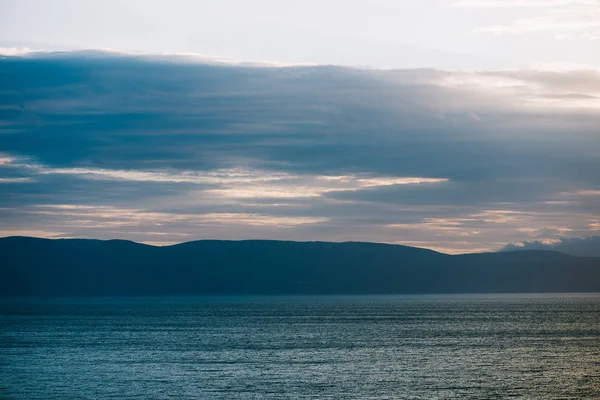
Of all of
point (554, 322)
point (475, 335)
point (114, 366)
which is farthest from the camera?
point (554, 322)

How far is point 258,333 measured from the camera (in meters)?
148

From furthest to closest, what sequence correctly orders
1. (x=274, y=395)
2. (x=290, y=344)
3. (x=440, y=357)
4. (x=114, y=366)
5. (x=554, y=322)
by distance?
(x=554, y=322) < (x=290, y=344) < (x=440, y=357) < (x=114, y=366) < (x=274, y=395)

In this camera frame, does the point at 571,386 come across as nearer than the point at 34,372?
Yes

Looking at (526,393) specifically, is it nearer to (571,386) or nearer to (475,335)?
(571,386)

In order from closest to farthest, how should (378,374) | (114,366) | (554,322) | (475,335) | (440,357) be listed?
(378,374)
(114,366)
(440,357)
(475,335)
(554,322)

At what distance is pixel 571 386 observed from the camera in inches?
3044

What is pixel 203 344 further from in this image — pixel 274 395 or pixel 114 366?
pixel 274 395

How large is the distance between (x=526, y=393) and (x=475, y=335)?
71.2 m

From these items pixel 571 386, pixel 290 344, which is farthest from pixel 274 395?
pixel 290 344

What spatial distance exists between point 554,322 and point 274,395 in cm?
12959

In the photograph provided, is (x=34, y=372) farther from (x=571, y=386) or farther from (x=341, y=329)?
(x=341, y=329)

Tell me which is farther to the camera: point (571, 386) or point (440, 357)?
point (440, 357)

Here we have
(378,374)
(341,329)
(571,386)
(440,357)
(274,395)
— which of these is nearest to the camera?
(274,395)

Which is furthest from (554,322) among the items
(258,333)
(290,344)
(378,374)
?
(378,374)
